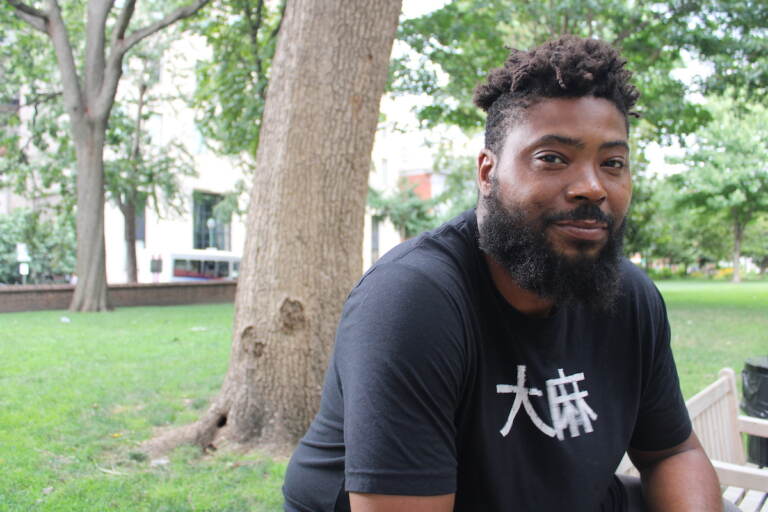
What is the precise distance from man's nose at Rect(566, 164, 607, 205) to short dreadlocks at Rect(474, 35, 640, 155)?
19 cm

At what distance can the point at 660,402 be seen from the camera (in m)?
2.11

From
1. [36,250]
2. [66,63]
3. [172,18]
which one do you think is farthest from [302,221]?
[36,250]

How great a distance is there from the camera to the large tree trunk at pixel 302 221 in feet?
15.1

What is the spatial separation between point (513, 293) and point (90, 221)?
1648 centimetres

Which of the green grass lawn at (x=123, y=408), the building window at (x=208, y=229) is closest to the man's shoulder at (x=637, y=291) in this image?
the green grass lawn at (x=123, y=408)

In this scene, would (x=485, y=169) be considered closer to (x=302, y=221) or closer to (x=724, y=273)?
(x=302, y=221)

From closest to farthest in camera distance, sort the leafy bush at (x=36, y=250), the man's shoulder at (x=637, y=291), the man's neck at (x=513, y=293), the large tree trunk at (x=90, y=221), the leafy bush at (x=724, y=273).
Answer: the man's neck at (x=513, y=293)
the man's shoulder at (x=637, y=291)
the large tree trunk at (x=90, y=221)
the leafy bush at (x=36, y=250)
the leafy bush at (x=724, y=273)

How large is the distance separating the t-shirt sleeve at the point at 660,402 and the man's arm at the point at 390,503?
0.90m

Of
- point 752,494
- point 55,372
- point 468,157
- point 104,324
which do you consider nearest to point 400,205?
point 468,157

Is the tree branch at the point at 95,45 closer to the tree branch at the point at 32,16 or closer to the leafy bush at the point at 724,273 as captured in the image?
the tree branch at the point at 32,16

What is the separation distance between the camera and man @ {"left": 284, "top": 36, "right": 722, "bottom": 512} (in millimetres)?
1464

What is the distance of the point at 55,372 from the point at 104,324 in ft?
19.3

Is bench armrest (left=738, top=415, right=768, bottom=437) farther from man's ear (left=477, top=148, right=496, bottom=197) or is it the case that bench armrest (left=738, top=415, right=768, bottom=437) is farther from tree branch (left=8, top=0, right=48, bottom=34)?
tree branch (left=8, top=0, right=48, bottom=34)

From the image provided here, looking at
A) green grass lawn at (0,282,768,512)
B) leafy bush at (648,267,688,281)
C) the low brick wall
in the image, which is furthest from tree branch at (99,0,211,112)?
leafy bush at (648,267,688,281)
